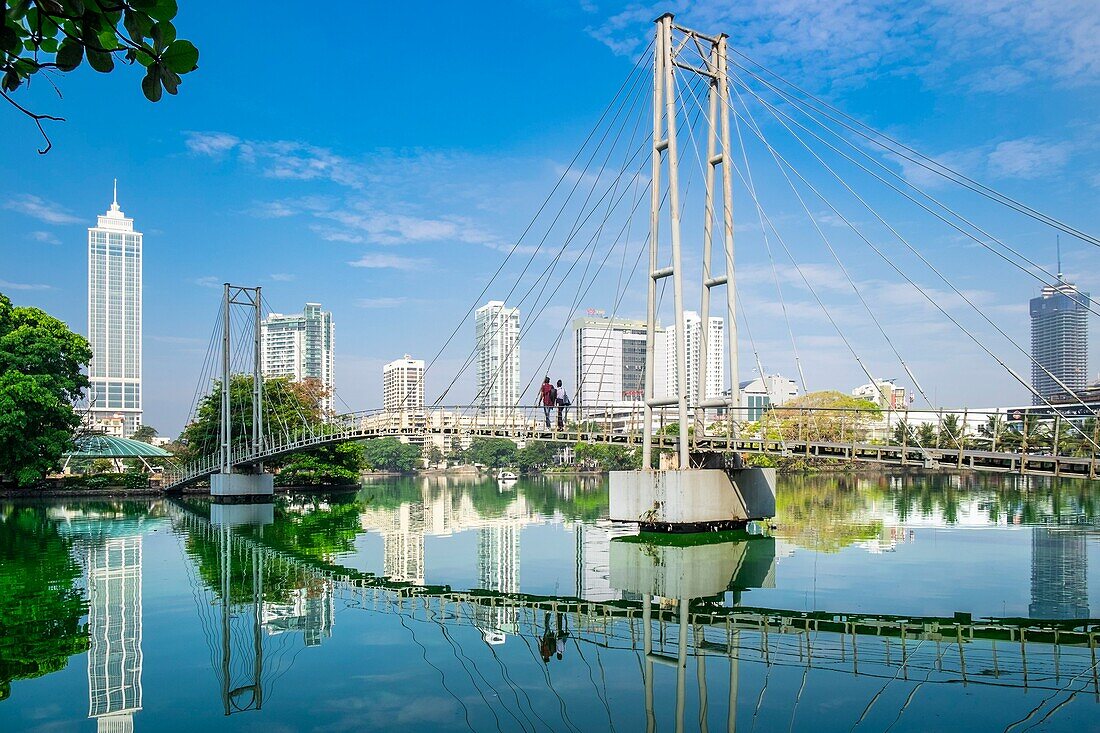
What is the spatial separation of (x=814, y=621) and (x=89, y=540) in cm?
2121

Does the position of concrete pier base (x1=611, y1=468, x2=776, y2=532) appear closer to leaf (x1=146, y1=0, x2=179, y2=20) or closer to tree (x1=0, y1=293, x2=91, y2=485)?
leaf (x1=146, y1=0, x2=179, y2=20)

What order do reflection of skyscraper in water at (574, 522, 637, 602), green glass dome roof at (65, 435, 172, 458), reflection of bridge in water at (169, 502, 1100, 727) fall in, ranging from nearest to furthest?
reflection of bridge in water at (169, 502, 1100, 727)
reflection of skyscraper in water at (574, 522, 637, 602)
green glass dome roof at (65, 435, 172, 458)

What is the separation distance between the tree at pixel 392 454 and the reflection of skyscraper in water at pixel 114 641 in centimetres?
10198

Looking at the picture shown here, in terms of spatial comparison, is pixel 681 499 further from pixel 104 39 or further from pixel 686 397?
pixel 104 39

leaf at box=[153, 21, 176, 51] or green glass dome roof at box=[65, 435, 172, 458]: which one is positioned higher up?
leaf at box=[153, 21, 176, 51]

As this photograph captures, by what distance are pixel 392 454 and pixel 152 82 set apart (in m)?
123

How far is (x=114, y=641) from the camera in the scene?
12.1 meters

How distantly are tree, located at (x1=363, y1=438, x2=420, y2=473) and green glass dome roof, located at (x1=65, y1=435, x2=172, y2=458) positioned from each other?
202 feet

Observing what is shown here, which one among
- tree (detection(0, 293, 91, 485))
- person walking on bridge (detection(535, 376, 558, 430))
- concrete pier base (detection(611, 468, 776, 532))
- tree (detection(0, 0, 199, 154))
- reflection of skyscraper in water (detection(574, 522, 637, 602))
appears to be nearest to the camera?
tree (detection(0, 0, 199, 154))

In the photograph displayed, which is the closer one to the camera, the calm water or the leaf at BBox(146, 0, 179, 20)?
the leaf at BBox(146, 0, 179, 20)

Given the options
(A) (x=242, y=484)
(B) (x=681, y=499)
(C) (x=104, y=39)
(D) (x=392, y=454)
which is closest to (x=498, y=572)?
(B) (x=681, y=499)

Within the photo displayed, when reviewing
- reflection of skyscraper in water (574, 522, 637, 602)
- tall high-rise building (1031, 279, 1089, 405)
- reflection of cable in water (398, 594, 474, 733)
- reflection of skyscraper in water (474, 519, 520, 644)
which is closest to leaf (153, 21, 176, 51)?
Answer: reflection of cable in water (398, 594, 474, 733)

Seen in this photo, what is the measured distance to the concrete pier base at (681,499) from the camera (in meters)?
22.3

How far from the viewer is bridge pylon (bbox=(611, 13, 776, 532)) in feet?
73.7
